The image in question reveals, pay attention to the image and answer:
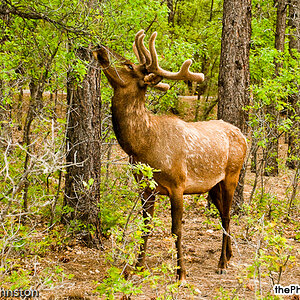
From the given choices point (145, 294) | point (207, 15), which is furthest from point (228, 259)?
point (207, 15)

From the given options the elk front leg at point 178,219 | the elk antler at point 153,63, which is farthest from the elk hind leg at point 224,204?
the elk antler at point 153,63

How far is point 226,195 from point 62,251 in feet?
8.90

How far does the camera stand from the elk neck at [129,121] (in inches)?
215

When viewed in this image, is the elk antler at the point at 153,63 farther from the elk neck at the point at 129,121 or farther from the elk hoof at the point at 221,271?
the elk hoof at the point at 221,271

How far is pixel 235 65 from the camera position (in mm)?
8766

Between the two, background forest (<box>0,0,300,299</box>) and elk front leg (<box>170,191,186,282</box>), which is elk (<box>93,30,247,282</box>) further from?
background forest (<box>0,0,300,299</box>)

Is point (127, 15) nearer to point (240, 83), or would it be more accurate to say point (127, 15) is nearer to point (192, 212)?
point (240, 83)

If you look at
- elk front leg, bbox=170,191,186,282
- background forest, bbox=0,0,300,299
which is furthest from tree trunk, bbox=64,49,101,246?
elk front leg, bbox=170,191,186,282

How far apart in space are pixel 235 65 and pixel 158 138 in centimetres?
385

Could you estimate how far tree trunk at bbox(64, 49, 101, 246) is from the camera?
639 cm

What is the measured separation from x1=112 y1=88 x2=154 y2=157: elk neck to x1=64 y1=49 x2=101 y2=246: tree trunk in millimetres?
1049

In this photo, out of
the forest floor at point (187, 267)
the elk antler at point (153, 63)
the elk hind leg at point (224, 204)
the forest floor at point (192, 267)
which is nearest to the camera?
the forest floor at point (187, 267)

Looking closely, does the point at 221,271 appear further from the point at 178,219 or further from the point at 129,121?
the point at 129,121

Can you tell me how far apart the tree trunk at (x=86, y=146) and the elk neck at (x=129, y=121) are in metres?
1.05
